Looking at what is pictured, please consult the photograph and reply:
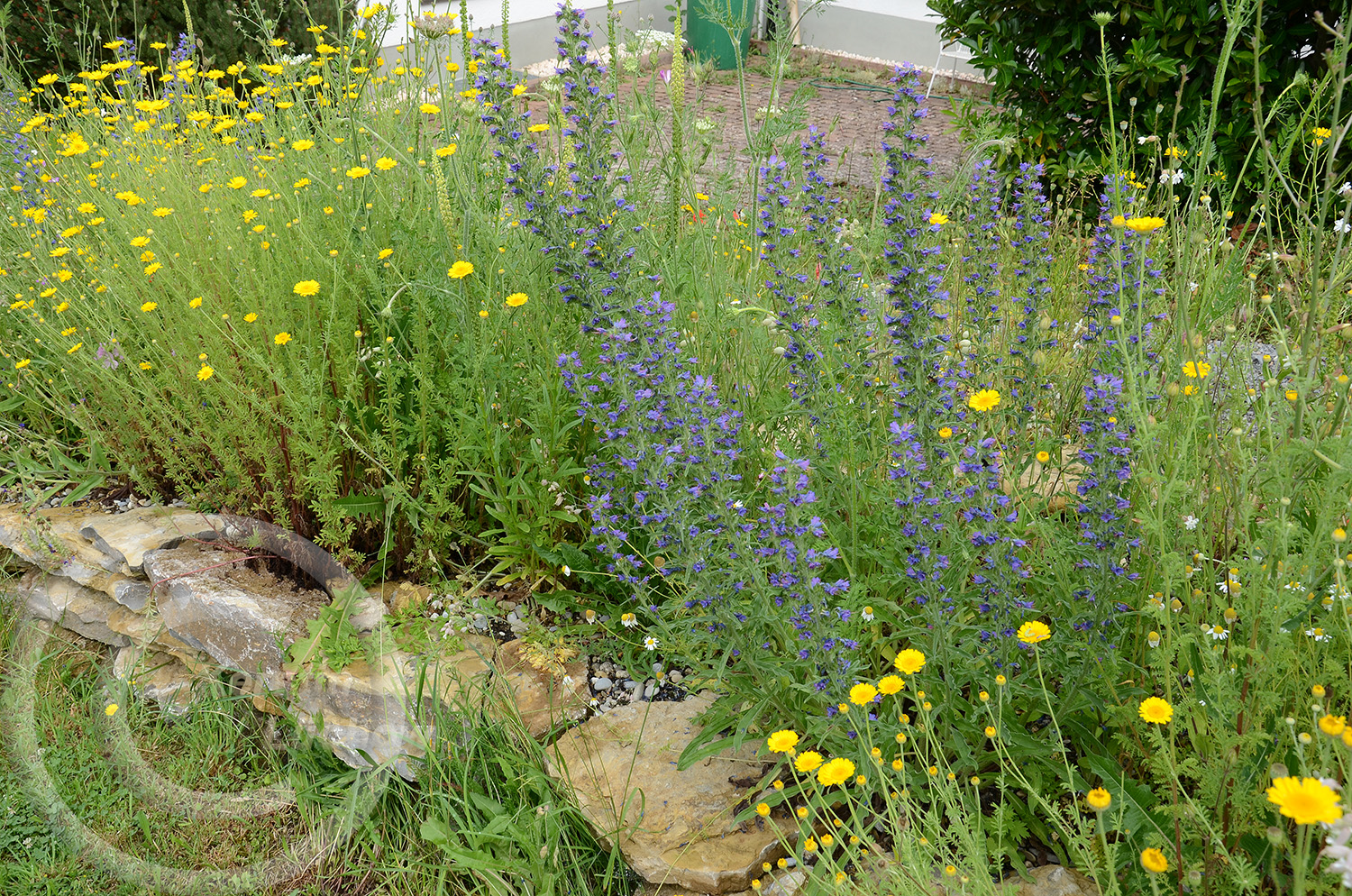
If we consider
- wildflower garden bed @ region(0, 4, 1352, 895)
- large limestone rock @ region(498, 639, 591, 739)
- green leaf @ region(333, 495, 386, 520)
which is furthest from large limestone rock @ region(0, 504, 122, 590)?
large limestone rock @ region(498, 639, 591, 739)

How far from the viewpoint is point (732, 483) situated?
1.96m

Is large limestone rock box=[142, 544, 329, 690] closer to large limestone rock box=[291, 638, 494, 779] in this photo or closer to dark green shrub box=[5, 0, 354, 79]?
large limestone rock box=[291, 638, 494, 779]

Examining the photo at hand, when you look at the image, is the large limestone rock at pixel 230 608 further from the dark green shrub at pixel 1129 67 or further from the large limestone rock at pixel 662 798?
the dark green shrub at pixel 1129 67

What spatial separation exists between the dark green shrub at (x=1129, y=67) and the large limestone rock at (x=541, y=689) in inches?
113

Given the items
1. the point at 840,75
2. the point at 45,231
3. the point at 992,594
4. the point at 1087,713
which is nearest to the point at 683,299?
the point at 992,594

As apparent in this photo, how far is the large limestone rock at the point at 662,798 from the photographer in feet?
6.69

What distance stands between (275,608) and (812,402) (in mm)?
1780

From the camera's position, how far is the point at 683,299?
9.57 feet

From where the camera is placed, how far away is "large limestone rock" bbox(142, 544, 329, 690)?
2.76 m

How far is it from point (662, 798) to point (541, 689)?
535 millimetres

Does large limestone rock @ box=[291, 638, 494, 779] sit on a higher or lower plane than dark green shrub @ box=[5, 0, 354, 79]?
lower

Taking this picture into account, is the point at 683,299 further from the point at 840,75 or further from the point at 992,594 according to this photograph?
the point at 840,75

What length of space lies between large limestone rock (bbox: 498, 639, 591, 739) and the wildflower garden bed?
3 cm

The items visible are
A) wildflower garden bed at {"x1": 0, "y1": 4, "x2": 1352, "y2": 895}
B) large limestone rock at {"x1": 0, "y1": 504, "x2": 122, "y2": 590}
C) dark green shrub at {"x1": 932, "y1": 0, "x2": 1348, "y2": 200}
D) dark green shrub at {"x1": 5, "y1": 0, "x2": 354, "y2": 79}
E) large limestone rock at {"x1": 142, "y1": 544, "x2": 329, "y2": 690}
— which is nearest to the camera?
wildflower garden bed at {"x1": 0, "y1": 4, "x2": 1352, "y2": 895}
